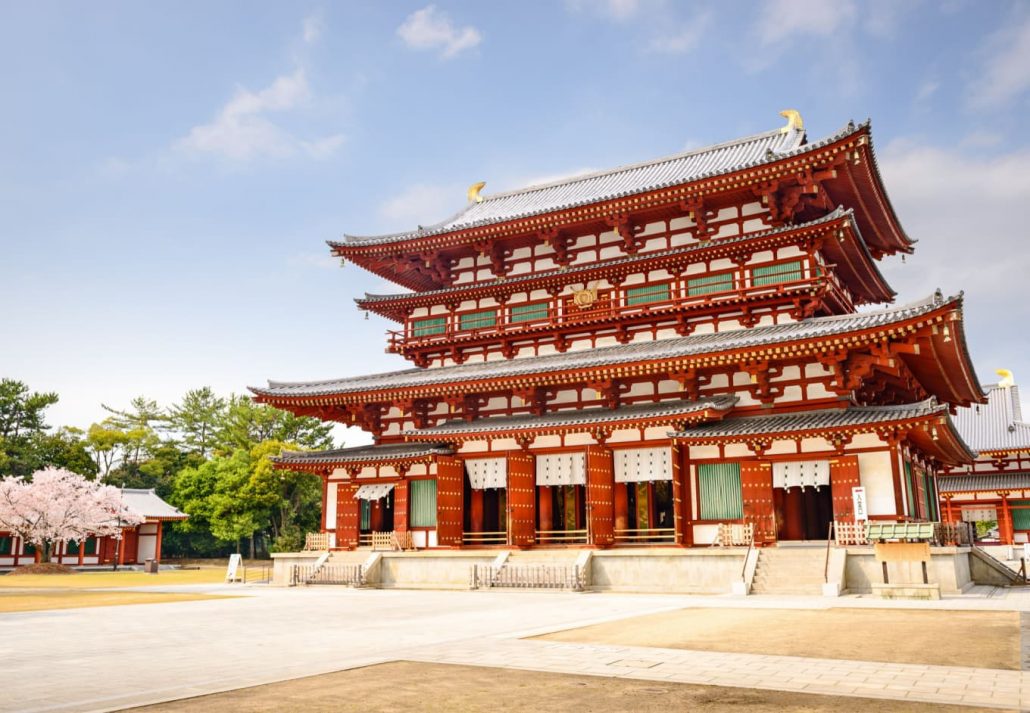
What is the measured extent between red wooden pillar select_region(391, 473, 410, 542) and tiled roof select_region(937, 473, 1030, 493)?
3167 cm

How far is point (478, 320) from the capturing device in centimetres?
3306

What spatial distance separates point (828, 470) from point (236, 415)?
2201 inches

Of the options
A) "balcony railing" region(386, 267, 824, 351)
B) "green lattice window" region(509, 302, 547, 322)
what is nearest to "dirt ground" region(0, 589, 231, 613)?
"balcony railing" region(386, 267, 824, 351)

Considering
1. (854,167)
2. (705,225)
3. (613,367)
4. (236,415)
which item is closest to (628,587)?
(613,367)

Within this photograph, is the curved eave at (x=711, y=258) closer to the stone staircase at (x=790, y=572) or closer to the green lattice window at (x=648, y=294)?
the green lattice window at (x=648, y=294)

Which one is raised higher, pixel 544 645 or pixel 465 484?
pixel 465 484

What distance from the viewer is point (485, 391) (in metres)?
30.0

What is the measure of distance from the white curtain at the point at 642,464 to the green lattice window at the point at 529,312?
23.2ft

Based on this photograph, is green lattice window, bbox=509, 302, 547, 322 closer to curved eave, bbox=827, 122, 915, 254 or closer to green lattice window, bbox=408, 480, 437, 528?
green lattice window, bbox=408, 480, 437, 528

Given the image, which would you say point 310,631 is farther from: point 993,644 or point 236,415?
point 236,415

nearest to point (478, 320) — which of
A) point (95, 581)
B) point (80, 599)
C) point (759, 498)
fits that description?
point (759, 498)

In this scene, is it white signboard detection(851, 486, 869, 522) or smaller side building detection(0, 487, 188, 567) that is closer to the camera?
white signboard detection(851, 486, 869, 522)

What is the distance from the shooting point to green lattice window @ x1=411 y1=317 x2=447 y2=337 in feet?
111

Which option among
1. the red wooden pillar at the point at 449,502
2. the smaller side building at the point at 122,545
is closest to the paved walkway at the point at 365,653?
the red wooden pillar at the point at 449,502
